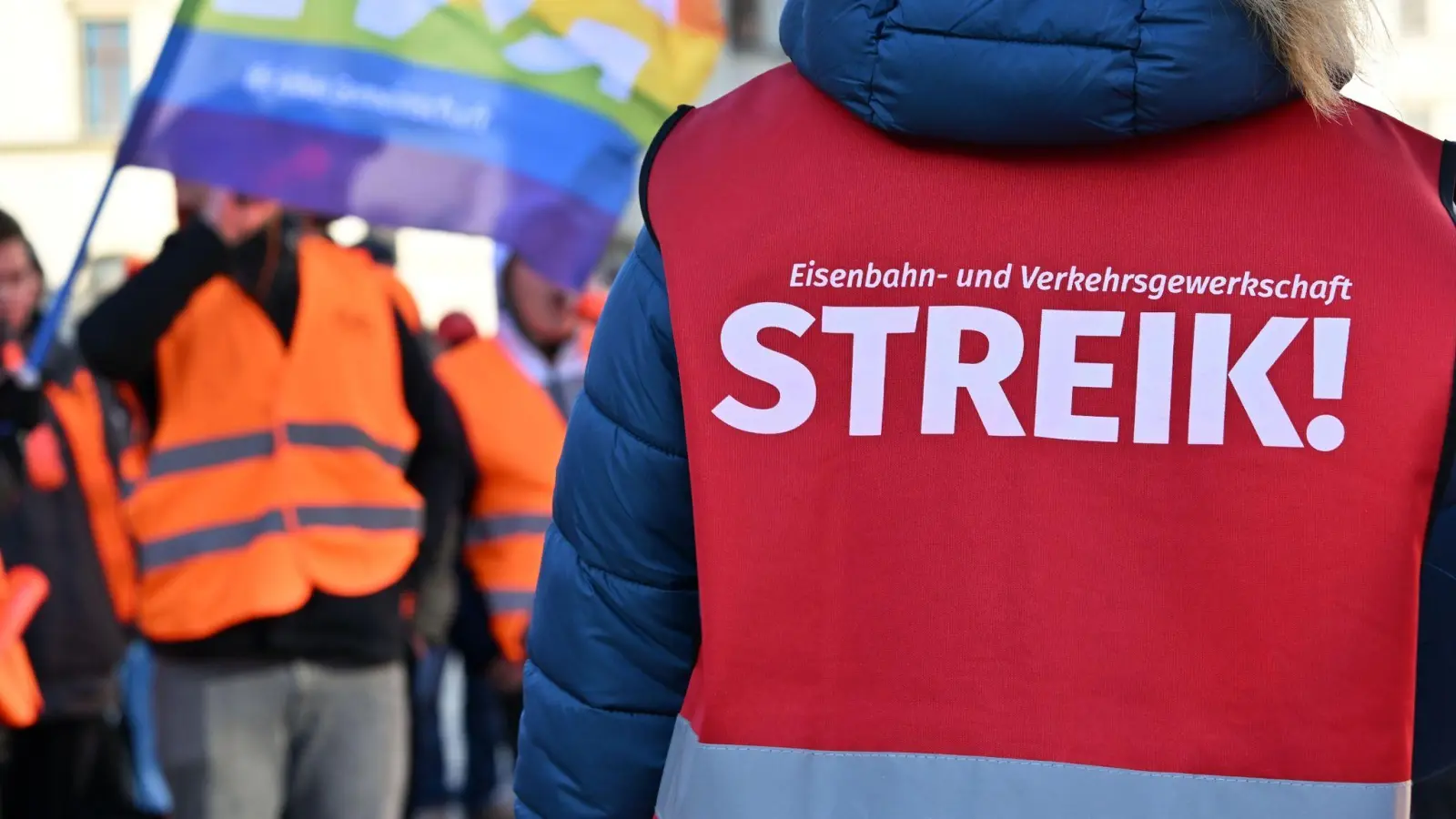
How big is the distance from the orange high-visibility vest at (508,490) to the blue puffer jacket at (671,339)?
4471 mm

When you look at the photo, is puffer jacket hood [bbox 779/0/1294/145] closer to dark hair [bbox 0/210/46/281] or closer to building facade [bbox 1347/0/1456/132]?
dark hair [bbox 0/210/46/281]

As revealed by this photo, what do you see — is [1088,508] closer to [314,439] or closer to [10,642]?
[314,439]

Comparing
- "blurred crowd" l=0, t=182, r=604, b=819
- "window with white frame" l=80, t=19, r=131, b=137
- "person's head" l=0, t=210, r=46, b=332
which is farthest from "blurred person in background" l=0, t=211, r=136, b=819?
"window with white frame" l=80, t=19, r=131, b=137

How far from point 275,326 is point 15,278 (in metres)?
1.64

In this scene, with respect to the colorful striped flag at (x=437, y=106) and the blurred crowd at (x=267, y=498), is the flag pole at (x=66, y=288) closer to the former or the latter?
the colorful striped flag at (x=437, y=106)

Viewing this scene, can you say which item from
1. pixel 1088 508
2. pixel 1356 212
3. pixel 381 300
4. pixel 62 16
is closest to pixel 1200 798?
pixel 1088 508

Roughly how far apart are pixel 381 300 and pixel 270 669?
3.10ft

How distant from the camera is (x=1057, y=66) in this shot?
180 centimetres

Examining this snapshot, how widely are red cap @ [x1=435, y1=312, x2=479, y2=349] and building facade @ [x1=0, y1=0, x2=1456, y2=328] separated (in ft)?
55.3

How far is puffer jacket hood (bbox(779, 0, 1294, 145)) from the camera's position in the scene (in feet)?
5.85

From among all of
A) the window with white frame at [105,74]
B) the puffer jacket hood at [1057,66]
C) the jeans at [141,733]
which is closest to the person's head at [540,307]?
the jeans at [141,733]

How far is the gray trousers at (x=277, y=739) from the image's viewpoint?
15.4 feet

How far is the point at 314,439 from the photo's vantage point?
4871 mm

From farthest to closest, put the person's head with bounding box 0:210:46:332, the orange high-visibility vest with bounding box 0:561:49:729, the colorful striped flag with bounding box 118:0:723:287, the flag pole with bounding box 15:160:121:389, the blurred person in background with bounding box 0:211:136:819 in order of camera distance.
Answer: the blurred person in background with bounding box 0:211:136:819
the person's head with bounding box 0:210:46:332
the orange high-visibility vest with bounding box 0:561:49:729
the colorful striped flag with bounding box 118:0:723:287
the flag pole with bounding box 15:160:121:389
